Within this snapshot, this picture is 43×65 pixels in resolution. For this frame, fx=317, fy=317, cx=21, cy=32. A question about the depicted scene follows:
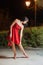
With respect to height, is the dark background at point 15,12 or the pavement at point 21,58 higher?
the dark background at point 15,12

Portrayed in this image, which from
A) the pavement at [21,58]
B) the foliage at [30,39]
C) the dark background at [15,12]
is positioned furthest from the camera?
the dark background at [15,12]

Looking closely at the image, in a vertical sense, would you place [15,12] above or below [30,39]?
above

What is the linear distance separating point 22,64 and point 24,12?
7120 mm

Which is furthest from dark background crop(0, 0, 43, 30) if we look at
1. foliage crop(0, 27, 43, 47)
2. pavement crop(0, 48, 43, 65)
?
pavement crop(0, 48, 43, 65)

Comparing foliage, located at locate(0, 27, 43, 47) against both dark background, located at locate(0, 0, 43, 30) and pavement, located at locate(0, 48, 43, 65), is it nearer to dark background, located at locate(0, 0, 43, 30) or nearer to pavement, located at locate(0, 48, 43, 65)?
pavement, located at locate(0, 48, 43, 65)

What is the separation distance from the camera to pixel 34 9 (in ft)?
57.0

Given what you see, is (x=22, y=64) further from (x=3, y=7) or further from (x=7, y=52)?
(x=3, y=7)

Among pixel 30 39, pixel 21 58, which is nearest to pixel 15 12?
pixel 30 39

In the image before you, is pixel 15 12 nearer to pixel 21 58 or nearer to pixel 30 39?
pixel 30 39

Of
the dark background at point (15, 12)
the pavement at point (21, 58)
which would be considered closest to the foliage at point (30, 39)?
the pavement at point (21, 58)

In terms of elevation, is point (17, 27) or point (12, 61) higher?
point (17, 27)

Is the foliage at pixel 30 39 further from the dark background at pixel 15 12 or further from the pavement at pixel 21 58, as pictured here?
the dark background at pixel 15 12

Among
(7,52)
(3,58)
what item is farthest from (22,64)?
(7,52)

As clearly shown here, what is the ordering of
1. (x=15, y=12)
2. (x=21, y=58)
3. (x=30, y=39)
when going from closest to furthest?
(x=21, y=58) < (x=30, y=39) < (x=15, y=12)
